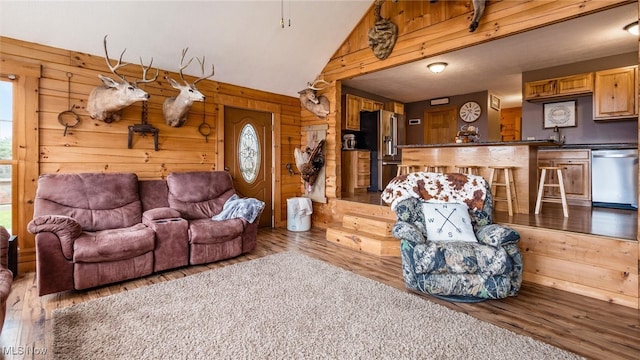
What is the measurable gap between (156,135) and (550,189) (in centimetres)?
620

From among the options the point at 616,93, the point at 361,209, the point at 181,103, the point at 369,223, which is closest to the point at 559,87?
the point at 616,93

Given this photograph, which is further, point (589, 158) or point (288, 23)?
point (589, 158)

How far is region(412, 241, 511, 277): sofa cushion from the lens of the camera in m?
2.38

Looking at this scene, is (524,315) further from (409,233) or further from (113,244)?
(113,244)

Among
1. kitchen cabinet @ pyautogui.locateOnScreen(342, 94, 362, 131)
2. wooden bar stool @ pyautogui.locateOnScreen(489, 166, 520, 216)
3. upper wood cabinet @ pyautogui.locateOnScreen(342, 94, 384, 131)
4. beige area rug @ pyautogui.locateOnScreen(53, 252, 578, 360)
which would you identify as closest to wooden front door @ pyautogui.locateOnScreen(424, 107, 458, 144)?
upper wood cabinet @ pyautogui.locateOnScreen(342, 94, 384, 131)

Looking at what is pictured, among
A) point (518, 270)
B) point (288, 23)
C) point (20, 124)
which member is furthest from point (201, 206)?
point (518, 270)

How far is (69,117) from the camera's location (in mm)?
3396

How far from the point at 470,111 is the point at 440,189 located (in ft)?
15.5

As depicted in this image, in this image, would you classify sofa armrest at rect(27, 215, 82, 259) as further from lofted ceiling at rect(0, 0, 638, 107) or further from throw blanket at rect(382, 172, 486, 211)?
throw blanket at rect(382, 172, 486, 211)

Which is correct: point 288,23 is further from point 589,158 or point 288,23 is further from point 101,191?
point 589,158

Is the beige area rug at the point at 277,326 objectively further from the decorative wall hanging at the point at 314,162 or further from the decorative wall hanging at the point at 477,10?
the decorative wall hanging at the point at 477,10

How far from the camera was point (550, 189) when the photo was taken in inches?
203

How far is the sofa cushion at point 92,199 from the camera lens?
3.03 meters

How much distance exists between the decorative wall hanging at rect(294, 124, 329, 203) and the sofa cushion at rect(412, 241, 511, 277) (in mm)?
2895
